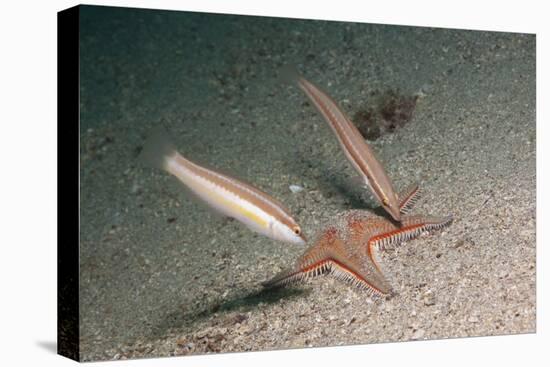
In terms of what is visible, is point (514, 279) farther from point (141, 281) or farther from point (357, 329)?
point (141, 281)

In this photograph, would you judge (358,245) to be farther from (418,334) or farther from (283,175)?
(418,334)

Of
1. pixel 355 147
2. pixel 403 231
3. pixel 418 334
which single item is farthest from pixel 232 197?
pixel 418 334

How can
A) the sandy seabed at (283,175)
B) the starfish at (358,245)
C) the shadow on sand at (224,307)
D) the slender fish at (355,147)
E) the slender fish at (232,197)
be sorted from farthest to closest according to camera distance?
1. the slender fish at (355,147)
2. the starfish at (358,245)
3. the shadow on sand at (224,307)
4. the sandy seabed at (283,175)
5. the slender fish at (232,197)

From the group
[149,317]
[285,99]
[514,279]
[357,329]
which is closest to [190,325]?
[149,317]

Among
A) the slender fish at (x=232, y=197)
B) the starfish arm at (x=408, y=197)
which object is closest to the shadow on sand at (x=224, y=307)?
the slender fish at (x=232, y=197)

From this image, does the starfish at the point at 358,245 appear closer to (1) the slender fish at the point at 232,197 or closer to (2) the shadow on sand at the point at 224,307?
(2) the shadow on sand at the point at 224,307

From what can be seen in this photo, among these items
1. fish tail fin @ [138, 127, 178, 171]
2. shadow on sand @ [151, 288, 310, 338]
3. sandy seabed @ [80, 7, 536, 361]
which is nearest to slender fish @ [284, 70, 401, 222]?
sandy seabed @ [80, 7, 536, 361]

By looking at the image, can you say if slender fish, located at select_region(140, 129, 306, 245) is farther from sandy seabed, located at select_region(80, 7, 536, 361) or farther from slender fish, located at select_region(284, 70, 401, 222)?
slender fish, located at select_region(284, 70, 401, 222)
